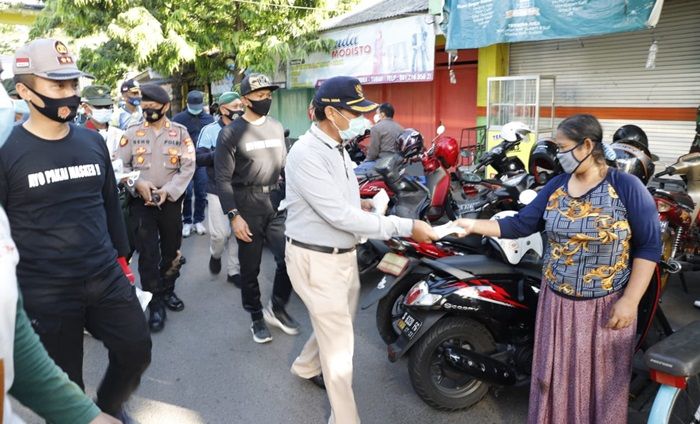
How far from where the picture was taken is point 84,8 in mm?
12609

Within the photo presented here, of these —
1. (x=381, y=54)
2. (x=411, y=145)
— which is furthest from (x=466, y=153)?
(x=411, y=145)

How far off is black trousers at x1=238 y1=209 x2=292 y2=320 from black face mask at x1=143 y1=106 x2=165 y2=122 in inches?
42.1

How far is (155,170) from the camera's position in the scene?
4.56 m

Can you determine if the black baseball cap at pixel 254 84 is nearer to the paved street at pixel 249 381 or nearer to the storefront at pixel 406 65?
the paved street at pixel 249 381

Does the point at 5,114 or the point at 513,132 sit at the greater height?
the point at 5,114

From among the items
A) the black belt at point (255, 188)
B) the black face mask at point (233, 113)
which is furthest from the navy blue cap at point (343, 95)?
the black face mask at point (233, 113)

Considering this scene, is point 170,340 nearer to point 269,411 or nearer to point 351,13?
point 269,411

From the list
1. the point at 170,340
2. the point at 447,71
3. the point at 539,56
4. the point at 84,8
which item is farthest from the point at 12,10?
the point at 170,340

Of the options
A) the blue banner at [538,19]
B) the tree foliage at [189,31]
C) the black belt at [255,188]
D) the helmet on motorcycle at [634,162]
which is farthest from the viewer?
the tree foliage at [189,31]

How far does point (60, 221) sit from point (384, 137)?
532 centimetres

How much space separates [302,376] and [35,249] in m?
1.76

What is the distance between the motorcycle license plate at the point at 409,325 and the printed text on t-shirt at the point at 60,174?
5.96 feet

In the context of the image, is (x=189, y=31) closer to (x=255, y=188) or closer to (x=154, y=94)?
(x=154, y=94)

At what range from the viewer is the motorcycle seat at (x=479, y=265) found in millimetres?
3230
